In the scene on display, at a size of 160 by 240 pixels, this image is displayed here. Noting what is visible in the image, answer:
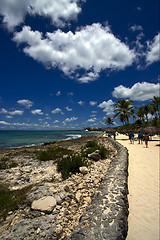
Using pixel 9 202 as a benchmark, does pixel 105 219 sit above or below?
above

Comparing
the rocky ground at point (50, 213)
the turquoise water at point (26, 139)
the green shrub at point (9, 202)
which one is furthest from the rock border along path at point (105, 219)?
the turquoise water at point (26, 139)

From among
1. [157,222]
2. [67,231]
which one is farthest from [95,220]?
[157,222]

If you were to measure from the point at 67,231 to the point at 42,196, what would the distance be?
1562mm

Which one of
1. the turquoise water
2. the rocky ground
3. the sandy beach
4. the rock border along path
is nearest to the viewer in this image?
the rock border along path

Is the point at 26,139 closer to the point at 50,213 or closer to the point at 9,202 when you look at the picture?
the point at 9,202

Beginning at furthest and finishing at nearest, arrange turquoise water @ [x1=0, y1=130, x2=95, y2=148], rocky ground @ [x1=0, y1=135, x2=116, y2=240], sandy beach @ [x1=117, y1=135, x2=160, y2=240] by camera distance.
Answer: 1. turquoise water @ [x1=0, y1=130, x2=95, y2=148]
2. sandy beach @ [x1=117, y1=135, x2=160, y2=240]
3. rocky ground @ [x1=0, y1=135, x2=116, y2=240]

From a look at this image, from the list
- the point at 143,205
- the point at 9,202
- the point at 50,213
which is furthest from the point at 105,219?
the point at 9,202

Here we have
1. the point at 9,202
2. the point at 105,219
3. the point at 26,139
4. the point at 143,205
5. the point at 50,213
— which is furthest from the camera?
the point at 26,139

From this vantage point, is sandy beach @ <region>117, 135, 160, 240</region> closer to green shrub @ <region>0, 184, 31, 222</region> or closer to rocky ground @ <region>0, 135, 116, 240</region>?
rocky ground @ <region>0, 135, 116, 240</region>

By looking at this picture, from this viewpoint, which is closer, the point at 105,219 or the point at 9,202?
the point at 105,219

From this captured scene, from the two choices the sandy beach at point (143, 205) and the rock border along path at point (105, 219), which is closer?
the rock border along path at point (105, 219)

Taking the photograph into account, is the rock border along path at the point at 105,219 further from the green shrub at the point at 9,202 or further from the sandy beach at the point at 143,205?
the green shrub at the point at 9,202

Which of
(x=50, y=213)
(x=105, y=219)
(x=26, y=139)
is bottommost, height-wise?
(x=26, y=139)

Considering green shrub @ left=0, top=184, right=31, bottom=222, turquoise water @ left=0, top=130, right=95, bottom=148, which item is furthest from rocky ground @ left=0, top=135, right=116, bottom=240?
turquoise water @ left=0, top=130, right=95, bottom=148
